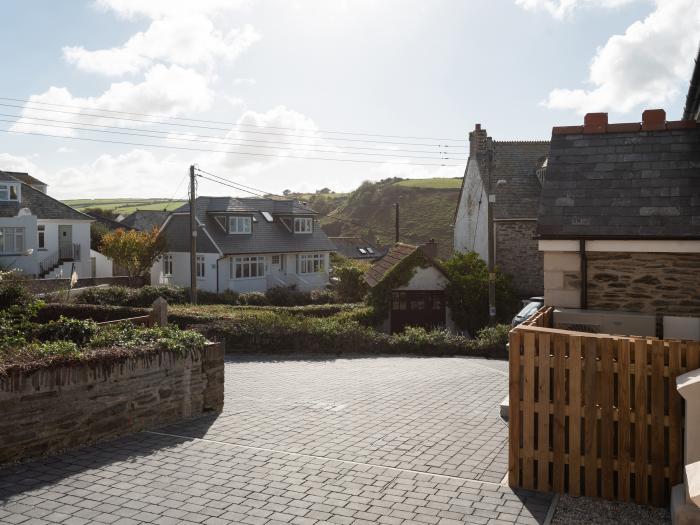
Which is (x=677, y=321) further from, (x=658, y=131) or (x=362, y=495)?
(x=362, y=495)

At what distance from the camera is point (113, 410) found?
31.7ft

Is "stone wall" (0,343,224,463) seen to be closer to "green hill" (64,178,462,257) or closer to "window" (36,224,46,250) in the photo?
"window" (36,224,46,250)

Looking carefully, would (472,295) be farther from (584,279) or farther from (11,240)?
(11,240)

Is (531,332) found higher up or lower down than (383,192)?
lower down

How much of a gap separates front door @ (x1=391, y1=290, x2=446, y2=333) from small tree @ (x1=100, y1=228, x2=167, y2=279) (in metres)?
20.7

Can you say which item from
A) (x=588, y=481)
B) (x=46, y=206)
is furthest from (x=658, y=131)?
(x=46, y=206)

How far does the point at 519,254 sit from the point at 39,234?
103 ft

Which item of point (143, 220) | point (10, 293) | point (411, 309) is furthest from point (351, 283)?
point (143, 220)

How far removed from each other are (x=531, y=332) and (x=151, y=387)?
233 inches

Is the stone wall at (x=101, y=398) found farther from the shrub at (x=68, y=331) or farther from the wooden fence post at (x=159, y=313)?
the wooden fence post at (x=159, y=313)

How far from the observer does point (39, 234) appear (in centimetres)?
4450

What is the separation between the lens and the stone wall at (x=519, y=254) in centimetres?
3466

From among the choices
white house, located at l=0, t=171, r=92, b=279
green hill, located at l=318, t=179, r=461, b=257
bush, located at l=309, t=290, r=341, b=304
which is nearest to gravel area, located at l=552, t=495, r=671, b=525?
bush, located at l=309, t=290, r=341, b=304

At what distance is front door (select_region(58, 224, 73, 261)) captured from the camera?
45.8 m
